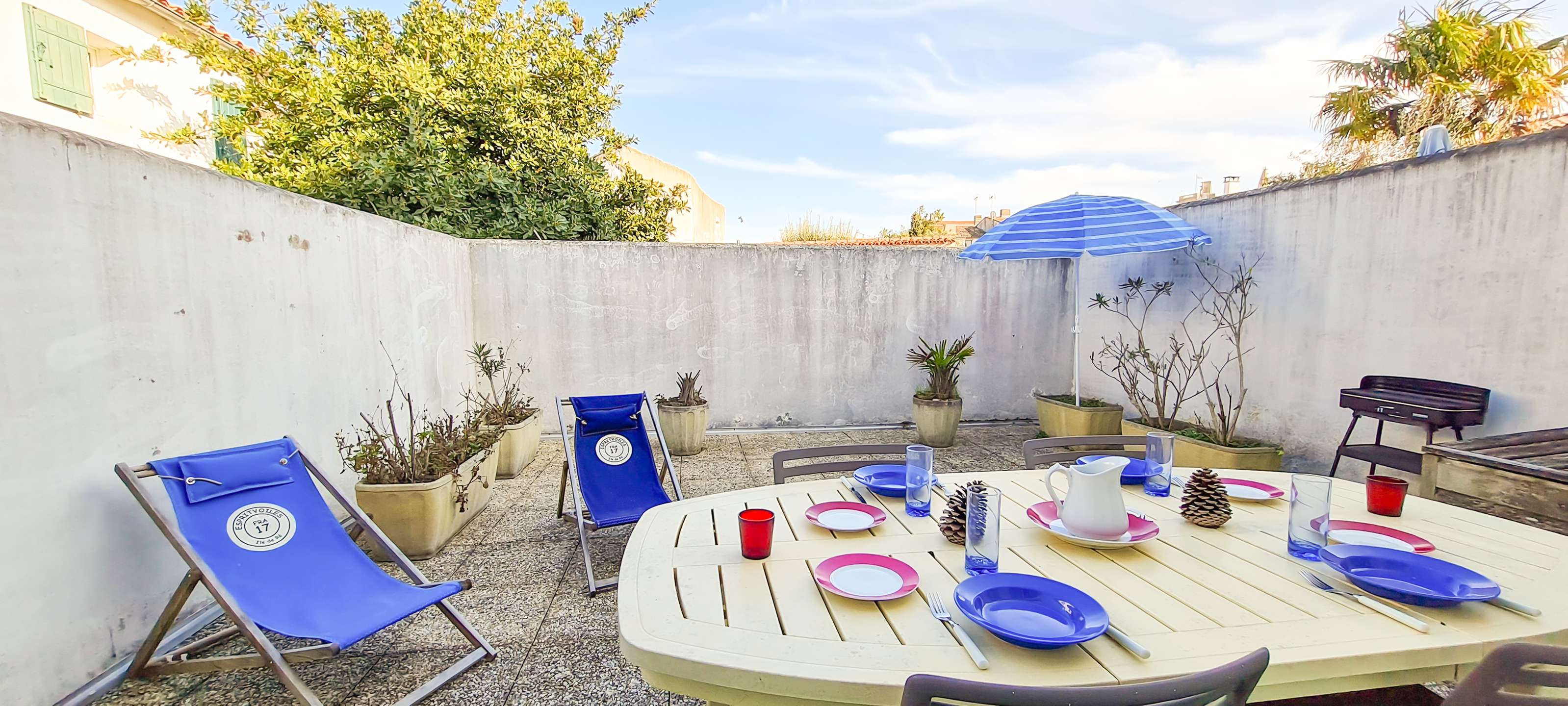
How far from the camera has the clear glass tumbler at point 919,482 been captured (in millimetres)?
1825

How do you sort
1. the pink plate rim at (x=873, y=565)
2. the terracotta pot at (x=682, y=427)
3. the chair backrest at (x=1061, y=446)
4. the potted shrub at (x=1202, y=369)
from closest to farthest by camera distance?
the pink plate rim at (x=873, y=565) < the chair backrest at (x=1061, y=446) < the potted shrub at (x=1202, y=369) < the terracotta pot at (x=682, y=427)

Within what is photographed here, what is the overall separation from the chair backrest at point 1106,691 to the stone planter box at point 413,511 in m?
2.91

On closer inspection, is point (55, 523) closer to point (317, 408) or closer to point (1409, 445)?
point (317, 408)

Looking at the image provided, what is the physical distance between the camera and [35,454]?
5.93ft

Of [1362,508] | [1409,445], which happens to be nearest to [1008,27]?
[1409,445]

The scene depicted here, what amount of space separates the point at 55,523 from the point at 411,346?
8.58ft

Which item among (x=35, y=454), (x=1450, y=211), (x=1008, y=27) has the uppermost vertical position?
(x=1008, y=27)

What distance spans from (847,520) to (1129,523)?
764mm

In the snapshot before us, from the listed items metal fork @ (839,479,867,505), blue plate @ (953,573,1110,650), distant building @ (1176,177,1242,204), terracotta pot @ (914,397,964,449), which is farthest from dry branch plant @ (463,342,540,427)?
distant building @ (1176,177,1242,204)

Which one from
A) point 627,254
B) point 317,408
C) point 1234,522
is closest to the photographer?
point 1234,522

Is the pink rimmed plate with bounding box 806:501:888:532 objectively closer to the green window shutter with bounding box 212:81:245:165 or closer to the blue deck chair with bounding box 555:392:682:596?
the blue deck chair with bounding box 555:392:682:596

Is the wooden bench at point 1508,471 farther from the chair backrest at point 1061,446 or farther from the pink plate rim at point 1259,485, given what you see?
the chair backrest at point 1061,446

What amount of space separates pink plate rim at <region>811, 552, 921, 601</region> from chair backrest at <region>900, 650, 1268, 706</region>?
0.40 meters

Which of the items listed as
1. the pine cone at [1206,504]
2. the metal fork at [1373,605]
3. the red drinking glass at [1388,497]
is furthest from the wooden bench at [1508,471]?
the metal fork at [1373,605]
